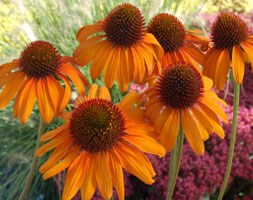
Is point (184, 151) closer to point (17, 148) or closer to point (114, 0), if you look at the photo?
point (17, 148)

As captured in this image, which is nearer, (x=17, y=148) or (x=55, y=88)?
(x=55, y=88)

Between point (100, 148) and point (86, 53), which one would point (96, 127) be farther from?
point (86, 53)

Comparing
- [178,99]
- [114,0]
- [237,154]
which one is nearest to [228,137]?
[237,154]

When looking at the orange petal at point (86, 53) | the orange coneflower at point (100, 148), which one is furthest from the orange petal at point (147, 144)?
the orange petal at point (86, 53)

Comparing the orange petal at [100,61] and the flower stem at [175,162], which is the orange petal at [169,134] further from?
the orange petal at [100,61]

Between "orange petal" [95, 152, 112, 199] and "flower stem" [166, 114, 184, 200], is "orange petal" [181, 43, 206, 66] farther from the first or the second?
"orange petal" [95, 152, 112, 199]

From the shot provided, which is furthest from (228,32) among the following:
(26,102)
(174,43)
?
(26,102)

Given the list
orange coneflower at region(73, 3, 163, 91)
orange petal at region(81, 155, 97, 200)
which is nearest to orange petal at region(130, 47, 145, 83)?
orange coneflower at region(73, 3, 163, 91)
